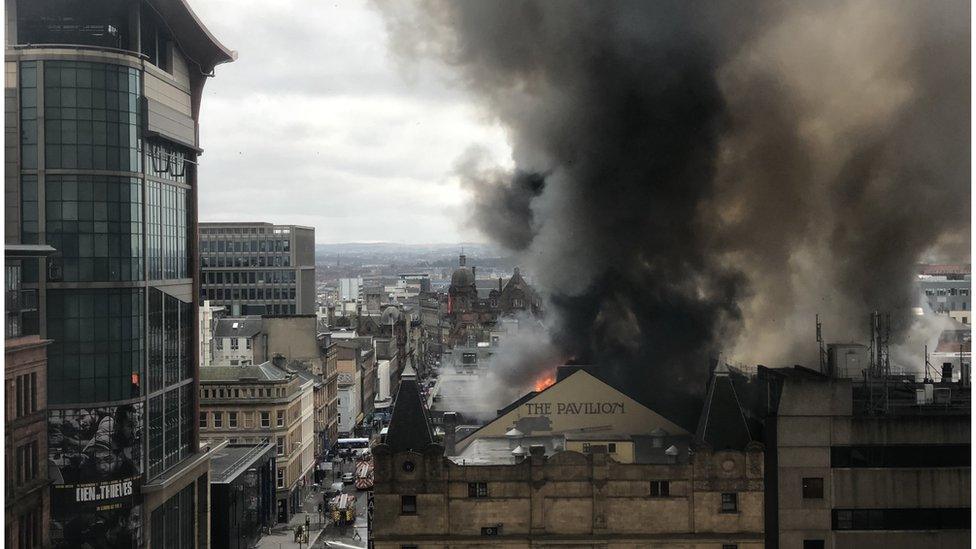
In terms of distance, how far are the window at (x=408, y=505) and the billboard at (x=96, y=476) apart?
34.9ft

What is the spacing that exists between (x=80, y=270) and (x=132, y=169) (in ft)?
11.3

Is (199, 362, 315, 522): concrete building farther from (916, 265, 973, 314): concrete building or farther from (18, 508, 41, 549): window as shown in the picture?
(916, 265, 973, 314): concrete building

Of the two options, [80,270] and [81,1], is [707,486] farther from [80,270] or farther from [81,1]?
[81,1]

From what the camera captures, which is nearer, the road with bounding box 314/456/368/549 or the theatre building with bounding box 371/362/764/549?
the theatre building with bounding box 371/362/764/549

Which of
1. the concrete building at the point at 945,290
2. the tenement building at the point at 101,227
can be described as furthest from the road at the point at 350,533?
the concrete building at the point at 945,290

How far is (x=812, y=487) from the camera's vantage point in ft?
82.6

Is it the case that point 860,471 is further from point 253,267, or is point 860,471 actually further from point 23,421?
point 253,267

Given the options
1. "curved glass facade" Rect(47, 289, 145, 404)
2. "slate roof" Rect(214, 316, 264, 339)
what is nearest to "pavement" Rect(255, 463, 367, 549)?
"curved glass facade" Rect(47, 289, 145, 404)

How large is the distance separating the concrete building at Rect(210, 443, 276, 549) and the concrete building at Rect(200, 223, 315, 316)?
3731 centimetres

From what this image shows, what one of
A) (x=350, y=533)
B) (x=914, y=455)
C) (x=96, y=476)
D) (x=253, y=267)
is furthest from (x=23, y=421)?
(x=253, y=267)

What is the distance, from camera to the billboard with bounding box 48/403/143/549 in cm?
2948

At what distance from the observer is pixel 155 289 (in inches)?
1282

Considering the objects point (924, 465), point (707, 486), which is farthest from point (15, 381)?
point (924, 465)

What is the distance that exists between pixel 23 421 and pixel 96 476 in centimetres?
624
